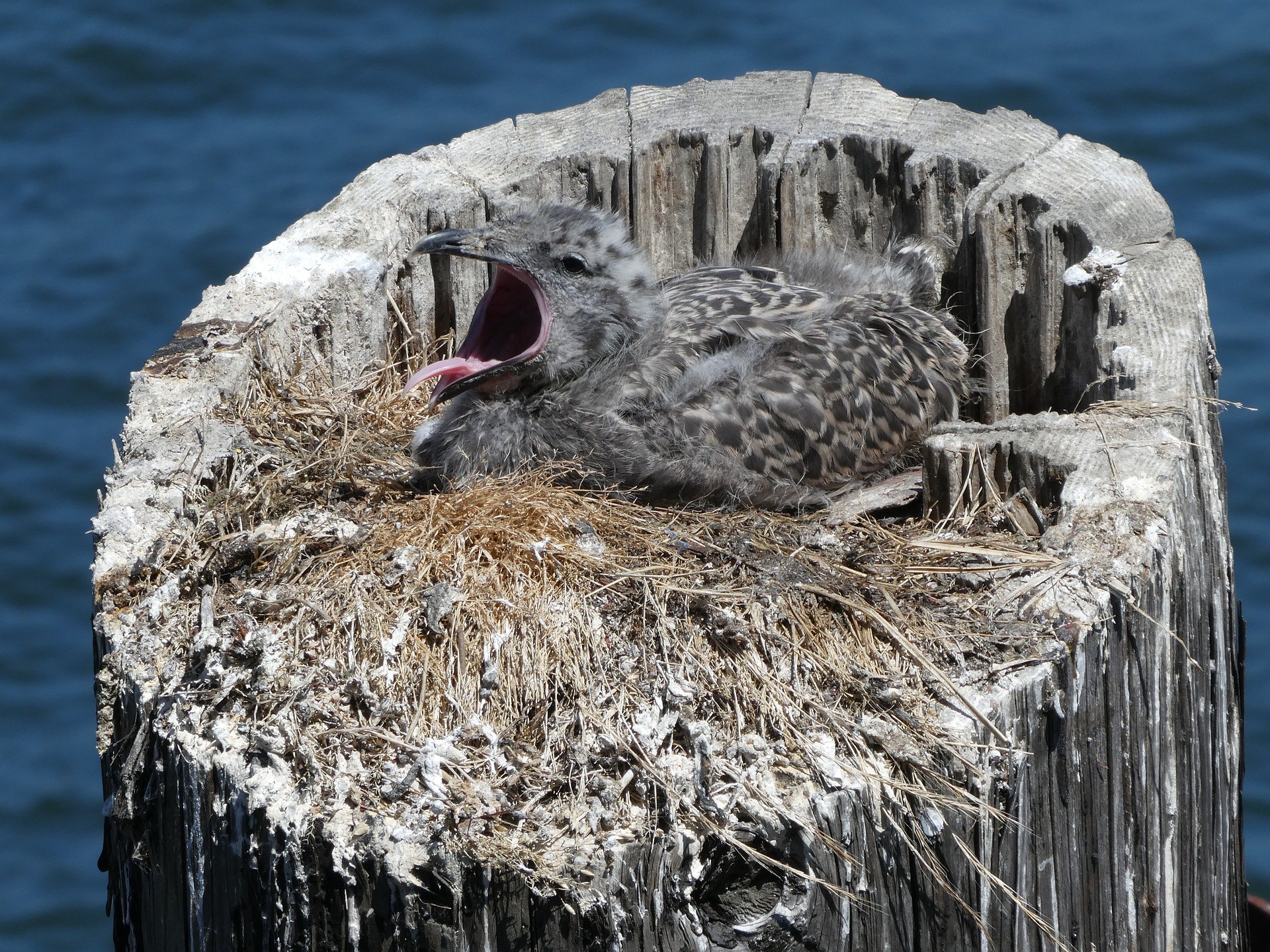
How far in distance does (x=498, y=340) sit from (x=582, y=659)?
172 centimetres

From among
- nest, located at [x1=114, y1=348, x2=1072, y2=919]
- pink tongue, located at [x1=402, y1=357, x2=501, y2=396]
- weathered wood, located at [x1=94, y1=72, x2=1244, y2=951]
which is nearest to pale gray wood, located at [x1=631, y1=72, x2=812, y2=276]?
weathered wood, located at [x1=94, y1=72, x2=1244, y2=951]

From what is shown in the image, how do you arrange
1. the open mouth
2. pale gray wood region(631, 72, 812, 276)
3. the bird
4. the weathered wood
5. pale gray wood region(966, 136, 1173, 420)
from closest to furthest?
1. the weathered wood
2. the bird
3. the open mouth
4. pale gray wood region(966, 136, 1173, 420)
5. pale gray wood region(631, 72, 812, 276)

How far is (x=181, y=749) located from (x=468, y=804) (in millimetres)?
591

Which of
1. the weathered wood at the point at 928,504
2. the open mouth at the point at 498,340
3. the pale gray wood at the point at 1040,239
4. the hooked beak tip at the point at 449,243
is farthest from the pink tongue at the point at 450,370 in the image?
the pale gray wood at the point at 1040,239

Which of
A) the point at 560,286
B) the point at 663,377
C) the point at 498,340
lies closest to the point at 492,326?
the point at 498,340

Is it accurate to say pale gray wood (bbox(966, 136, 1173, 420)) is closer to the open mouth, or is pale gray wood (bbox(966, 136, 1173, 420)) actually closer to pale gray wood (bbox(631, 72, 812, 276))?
pale gray wood (bbox(631, 72, 812, 276))

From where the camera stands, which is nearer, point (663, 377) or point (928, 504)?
point (928, 504)

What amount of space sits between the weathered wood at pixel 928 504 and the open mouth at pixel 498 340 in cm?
37

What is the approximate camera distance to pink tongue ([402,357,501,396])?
4109 mm

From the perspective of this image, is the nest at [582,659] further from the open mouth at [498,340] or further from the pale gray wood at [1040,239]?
the pale gray wood at [1040,239]

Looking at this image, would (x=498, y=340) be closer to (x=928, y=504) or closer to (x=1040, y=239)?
(x=928, y=504)

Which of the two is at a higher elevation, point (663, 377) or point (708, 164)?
point (708, 164)

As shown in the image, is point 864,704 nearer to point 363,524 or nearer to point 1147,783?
point 1147,783

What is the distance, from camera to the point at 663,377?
13.3 feet
